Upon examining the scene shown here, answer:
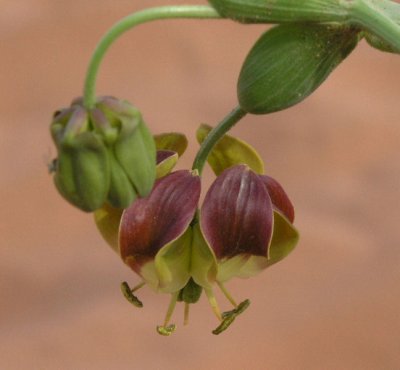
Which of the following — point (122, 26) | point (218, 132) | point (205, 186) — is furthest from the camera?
point (205, 186)

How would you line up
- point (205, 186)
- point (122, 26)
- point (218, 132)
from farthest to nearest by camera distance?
point (205, 186)
point (218, 132)
point (122, 26)

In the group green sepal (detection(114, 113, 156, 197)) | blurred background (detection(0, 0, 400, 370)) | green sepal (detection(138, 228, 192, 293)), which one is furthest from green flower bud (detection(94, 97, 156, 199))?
blurred background (detection(0, 0, 400, 370))

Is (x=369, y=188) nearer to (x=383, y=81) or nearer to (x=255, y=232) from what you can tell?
(x=383, y=81)

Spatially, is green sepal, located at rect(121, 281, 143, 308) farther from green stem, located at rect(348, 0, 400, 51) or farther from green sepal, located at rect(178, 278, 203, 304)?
green stem, located at rect(348, 0, 400, 51)

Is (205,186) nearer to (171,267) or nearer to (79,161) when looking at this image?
(171,267)

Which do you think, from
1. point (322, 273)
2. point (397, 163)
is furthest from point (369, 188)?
point (322, 273)

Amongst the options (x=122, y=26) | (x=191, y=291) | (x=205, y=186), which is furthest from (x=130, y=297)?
(x=205, y=186)

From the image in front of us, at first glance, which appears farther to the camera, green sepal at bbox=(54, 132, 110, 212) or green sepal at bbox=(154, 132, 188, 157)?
green sepal at bbox=(154, 132, 188, 157)

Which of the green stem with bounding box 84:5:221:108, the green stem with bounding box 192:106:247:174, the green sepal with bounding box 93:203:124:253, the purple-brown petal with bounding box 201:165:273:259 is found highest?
the green stem with bounding box 84:5:221:108
